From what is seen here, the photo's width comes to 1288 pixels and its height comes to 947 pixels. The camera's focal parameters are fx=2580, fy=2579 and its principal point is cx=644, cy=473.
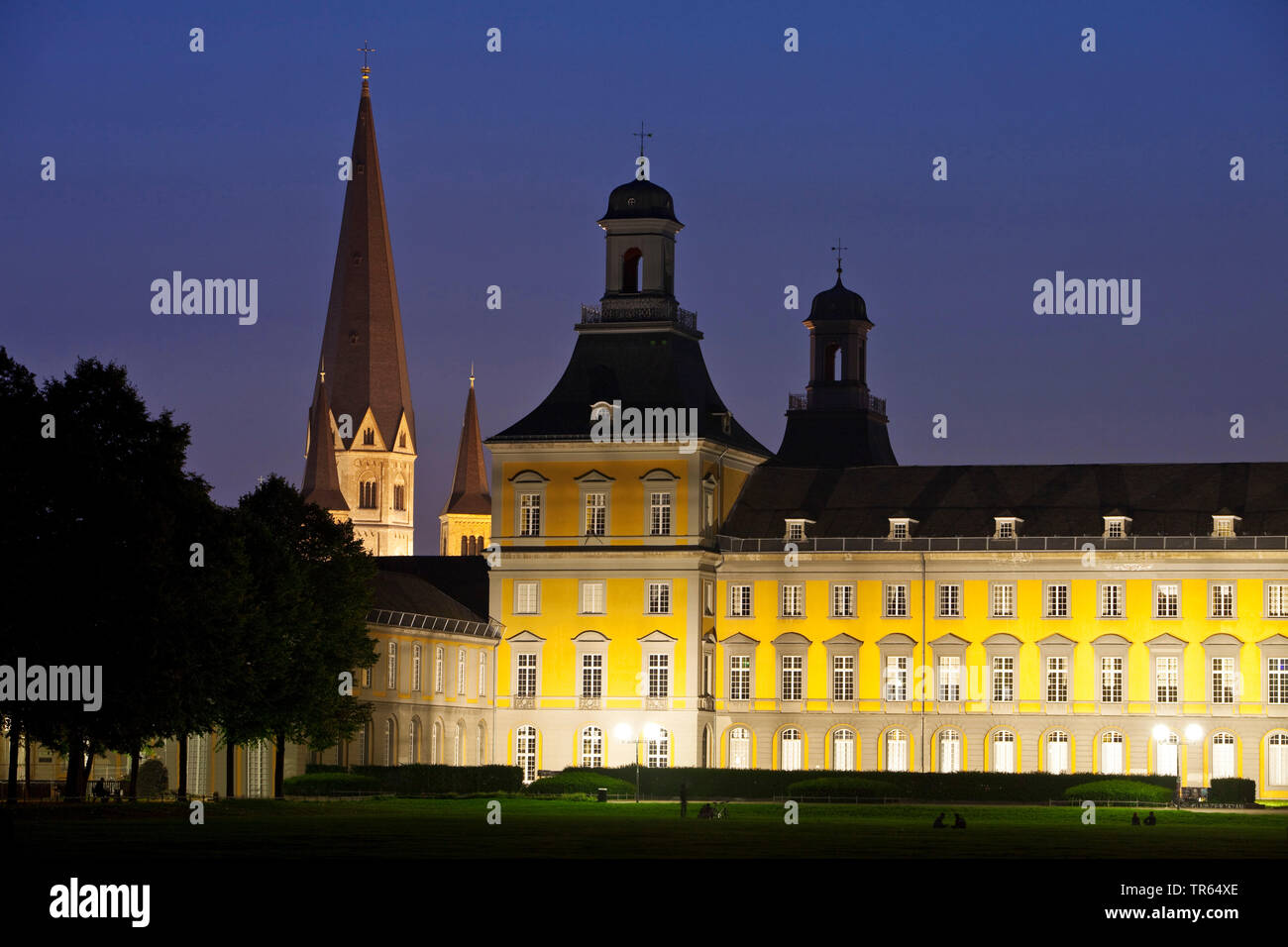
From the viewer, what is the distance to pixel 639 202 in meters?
118

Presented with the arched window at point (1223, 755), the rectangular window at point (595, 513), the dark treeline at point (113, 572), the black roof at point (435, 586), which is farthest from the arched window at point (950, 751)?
the dark treeline at point (113, 572)

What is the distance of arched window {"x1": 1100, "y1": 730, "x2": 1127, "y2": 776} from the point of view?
108 meters

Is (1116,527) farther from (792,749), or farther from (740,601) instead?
(792,749)

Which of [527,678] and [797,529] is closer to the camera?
[527,678]

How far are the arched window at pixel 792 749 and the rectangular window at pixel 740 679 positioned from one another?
2776 millimetres

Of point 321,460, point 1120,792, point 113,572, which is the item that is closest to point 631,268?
point 1120,792

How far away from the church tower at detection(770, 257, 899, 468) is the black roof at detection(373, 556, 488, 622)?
57.4 ft

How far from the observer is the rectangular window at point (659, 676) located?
113m

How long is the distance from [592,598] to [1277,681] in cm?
2957

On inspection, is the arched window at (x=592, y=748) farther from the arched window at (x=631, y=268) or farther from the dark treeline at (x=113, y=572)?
the dark treeline at (x=113, y=572)

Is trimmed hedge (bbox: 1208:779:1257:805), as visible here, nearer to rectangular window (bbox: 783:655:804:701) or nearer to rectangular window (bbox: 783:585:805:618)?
rectangular window (bbox: 783:655:804:701)

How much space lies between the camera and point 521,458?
115 metres

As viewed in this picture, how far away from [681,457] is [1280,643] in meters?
26.7
